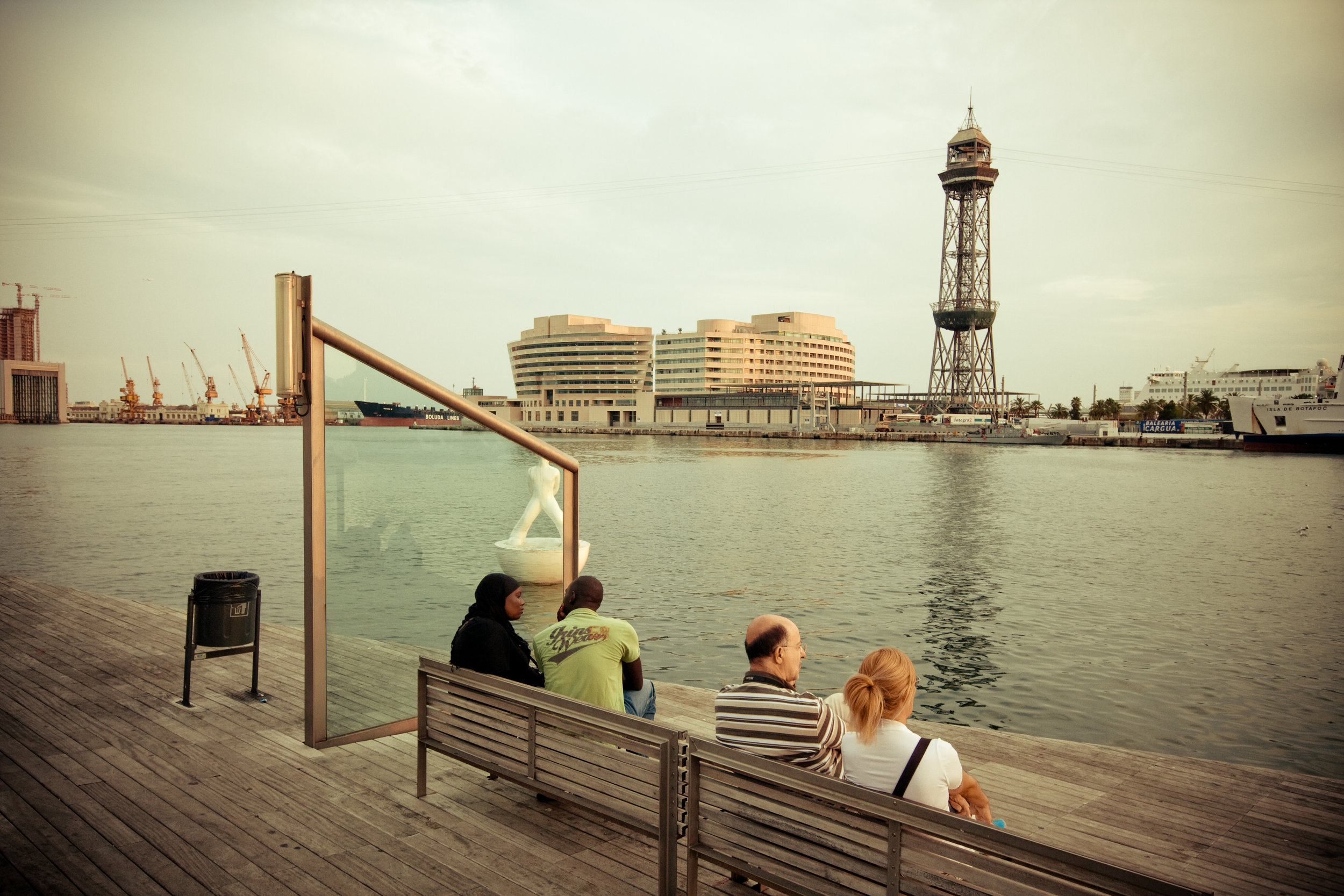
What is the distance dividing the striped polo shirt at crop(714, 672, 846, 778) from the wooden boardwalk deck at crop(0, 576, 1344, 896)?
0.87m

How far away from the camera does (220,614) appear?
6.23m

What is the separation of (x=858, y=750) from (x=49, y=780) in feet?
14.5

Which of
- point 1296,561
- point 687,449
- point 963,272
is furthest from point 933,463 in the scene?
point 963,272

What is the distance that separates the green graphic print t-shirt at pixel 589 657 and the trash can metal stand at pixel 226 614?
10.2ft

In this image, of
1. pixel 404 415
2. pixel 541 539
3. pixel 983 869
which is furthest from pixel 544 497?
pixel 983 869

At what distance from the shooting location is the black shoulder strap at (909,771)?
9.66 feet

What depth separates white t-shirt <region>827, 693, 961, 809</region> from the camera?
2.94 metres

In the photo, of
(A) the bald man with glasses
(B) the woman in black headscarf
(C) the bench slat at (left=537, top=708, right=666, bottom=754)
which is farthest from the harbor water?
(A) the bald man with glasses

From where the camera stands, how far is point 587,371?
181125 mm

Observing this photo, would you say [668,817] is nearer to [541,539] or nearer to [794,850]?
[794,850]

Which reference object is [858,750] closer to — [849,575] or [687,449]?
[849,575]

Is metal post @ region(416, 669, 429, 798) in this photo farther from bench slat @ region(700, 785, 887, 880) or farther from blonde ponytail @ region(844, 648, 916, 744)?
blonde ponytail @ region(844, 648, 916, 744)

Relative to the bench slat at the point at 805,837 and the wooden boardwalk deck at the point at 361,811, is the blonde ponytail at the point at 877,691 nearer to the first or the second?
the bench slat at the point at 805,837

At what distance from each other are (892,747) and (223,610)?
5.43 metres
